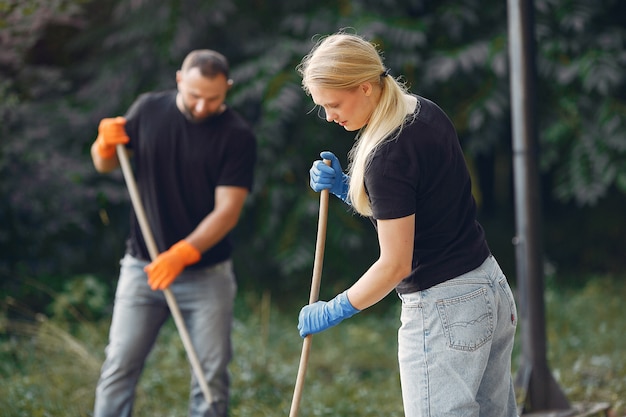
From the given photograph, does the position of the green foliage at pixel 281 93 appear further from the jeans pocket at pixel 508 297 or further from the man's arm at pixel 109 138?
the jeans pocket at pixel 508 297

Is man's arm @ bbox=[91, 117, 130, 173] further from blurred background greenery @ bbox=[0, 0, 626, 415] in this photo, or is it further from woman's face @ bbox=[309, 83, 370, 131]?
blurred background greenery @ bbox=[0, 0, 626, 415]

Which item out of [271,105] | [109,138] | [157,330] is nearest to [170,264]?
[157,330]

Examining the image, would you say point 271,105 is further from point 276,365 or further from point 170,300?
point 170,300

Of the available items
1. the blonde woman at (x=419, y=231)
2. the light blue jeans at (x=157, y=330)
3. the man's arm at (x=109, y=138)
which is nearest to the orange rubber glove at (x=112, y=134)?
the man's arm at (x=109, y=138)

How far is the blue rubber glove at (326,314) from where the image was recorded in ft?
7.71

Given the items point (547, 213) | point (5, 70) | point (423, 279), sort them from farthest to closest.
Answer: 1. point (547, 213)
2. point (5, 70)
3. point (423, 279)

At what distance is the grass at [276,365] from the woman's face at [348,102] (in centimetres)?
223

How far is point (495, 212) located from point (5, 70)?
501 cm

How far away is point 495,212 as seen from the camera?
→ 27.2 feet

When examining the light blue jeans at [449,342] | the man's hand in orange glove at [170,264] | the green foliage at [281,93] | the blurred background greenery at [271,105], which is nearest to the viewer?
the light blue jeans at [449,342]

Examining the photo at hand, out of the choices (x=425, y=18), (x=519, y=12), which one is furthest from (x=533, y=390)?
(x=425, y=18)

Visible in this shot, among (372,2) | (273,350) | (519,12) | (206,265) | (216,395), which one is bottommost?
(273,350)

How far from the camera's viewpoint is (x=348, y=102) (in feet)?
7.47

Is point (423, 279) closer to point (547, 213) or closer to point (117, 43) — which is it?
point (117, 43)
